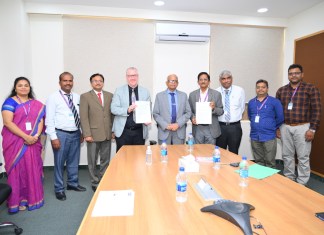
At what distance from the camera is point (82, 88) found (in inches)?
183

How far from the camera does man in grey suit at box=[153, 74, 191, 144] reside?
3543 millimetres

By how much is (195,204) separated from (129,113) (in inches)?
86.3

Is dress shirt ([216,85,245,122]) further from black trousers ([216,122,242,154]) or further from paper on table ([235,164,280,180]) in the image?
paper on table ([235,164,280,180])

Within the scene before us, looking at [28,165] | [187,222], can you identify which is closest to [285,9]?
[187,222]

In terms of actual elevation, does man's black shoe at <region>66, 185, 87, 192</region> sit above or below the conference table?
below

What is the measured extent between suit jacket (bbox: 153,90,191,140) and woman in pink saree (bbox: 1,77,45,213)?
5.37 feet

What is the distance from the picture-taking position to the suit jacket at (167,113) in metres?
3.53

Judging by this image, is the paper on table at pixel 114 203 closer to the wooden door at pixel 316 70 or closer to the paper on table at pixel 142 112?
the paper on table at pixel 142 112

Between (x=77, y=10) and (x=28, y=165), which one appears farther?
(x=77, y=10)

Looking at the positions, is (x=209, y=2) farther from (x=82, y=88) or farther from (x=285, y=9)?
(x=82, y=88)

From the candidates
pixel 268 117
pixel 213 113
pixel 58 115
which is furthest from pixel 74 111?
pixel 268 117

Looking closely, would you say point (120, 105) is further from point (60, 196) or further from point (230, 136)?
point (230, 136)

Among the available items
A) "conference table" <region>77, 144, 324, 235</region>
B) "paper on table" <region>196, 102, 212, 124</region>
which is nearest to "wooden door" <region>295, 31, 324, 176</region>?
"paper on table" <region>196, 102, 212, 124</region>

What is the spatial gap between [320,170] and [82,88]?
4741 millimetres
